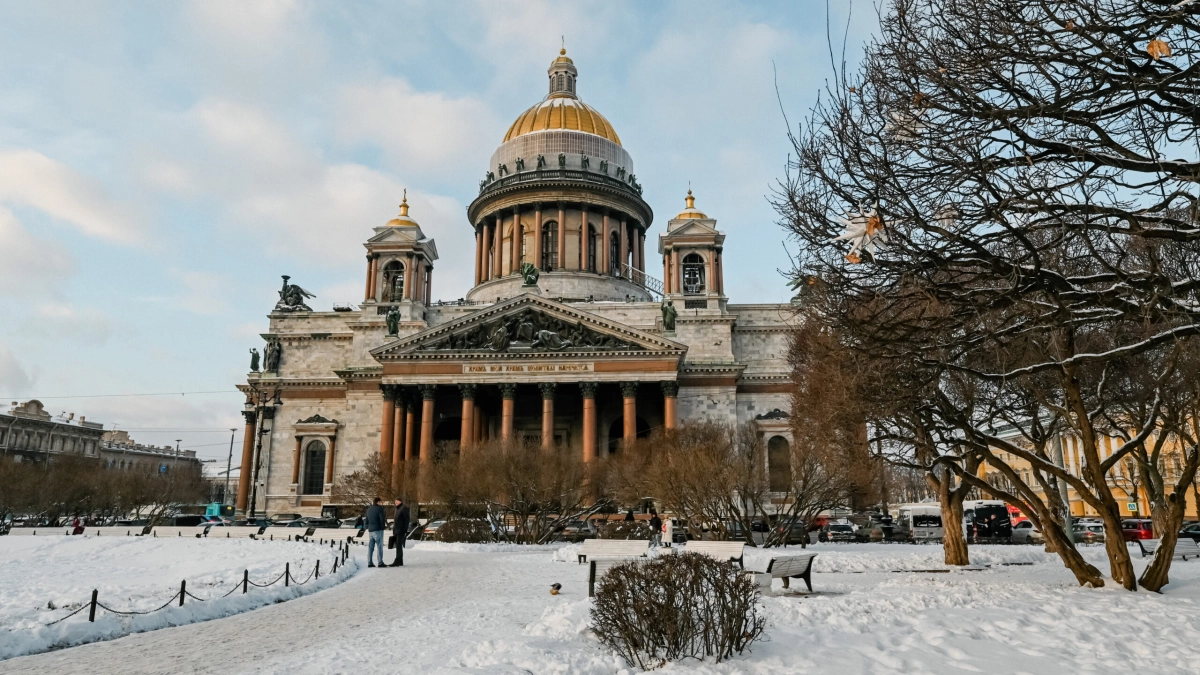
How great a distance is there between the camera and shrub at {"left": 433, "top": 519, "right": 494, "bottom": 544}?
28.4m

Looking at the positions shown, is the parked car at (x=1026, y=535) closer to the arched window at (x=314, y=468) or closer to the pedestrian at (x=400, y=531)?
the pedestrian at (x=400, y=531)

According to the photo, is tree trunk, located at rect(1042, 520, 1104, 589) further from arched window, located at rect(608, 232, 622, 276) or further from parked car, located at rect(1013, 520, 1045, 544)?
arched window, located at rect(608, 232, 622, 276)

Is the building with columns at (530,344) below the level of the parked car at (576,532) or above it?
above

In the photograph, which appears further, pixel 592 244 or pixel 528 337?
pixel 592 244

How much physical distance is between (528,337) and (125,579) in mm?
28523

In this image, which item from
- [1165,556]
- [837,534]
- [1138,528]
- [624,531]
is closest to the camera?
[1165,556]

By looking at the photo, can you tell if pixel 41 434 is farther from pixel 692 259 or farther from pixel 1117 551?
pixel 1117 551

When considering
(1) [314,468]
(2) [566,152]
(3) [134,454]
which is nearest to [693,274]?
(2) [566,152]

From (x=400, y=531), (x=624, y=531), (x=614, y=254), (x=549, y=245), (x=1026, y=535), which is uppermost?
(x=549, y=245)

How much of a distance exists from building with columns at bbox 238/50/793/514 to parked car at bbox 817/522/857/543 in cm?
999

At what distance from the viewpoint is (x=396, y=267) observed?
53500mm

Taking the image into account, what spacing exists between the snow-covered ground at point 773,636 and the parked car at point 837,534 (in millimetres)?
17793

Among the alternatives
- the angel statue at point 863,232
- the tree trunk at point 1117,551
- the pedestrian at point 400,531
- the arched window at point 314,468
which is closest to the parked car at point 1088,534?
the tree trunk at point 1117,551

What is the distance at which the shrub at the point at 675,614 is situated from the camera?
7.46 meters
